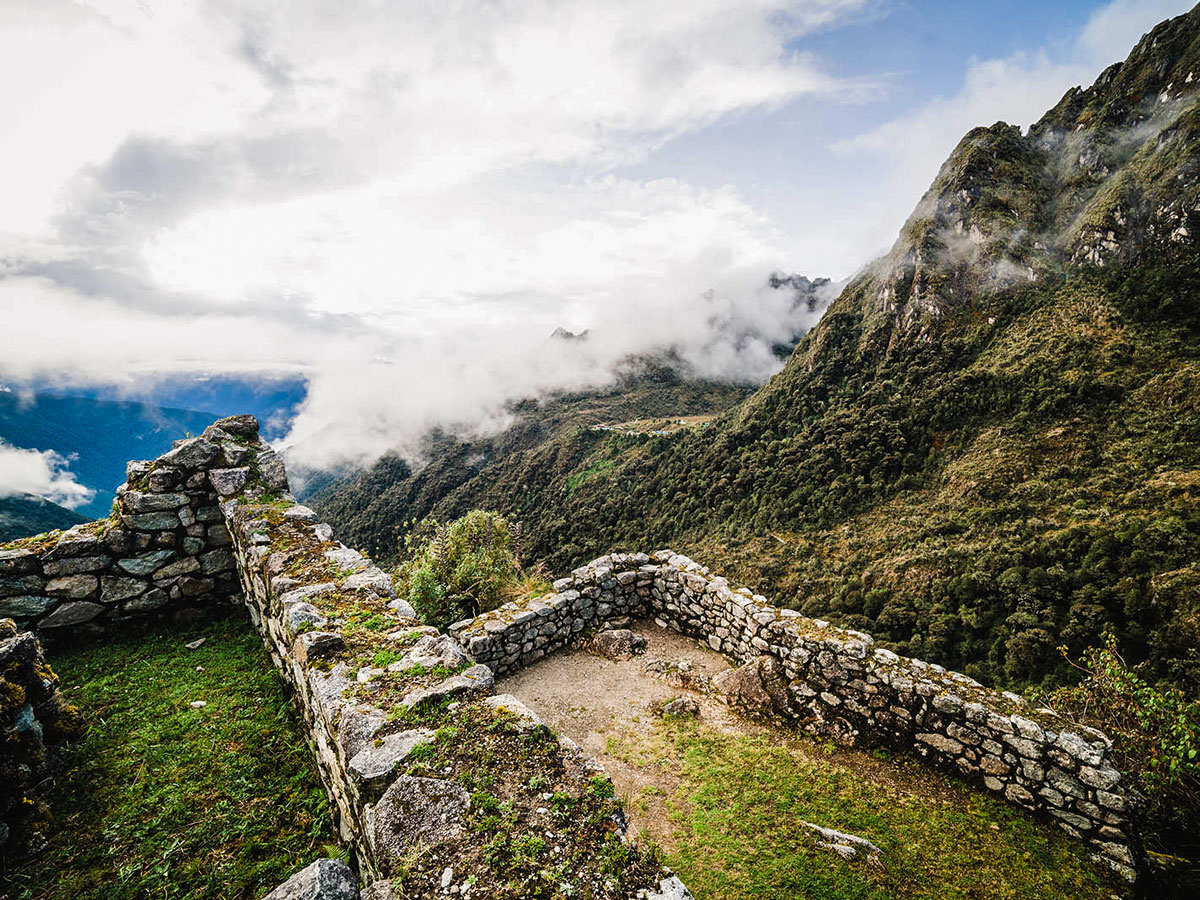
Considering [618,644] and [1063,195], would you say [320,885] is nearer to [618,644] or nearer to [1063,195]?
[618,644]

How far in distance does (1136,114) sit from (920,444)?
80686 mm

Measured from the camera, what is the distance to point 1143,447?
170 feet

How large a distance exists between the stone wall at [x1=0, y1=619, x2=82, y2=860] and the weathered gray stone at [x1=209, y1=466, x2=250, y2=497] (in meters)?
2.91

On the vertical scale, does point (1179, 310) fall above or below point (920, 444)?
above

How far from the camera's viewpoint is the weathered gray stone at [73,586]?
5734 millimetres

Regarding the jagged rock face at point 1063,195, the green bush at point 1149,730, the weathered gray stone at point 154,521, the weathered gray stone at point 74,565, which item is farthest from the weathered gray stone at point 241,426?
the jagged rock face at point 1063,195

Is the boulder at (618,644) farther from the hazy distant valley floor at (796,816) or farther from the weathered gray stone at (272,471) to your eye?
the weathered gray stone at (272,471)

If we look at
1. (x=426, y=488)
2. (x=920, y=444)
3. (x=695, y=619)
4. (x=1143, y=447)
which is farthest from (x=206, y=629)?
(x=426, y=488)

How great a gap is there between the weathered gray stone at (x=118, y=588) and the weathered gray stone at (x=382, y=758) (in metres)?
5.41

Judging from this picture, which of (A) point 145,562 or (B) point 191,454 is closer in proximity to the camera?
(A) point 145,562

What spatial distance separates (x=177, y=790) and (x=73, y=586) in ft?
12.7

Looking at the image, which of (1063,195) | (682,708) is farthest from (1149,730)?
(1063,195)

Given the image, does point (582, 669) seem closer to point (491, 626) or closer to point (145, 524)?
point (491, 626)

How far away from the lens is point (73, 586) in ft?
19.1
